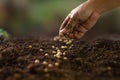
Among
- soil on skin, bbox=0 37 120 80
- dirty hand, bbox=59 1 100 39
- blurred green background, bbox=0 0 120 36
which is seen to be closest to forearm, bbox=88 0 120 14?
dirty hand, bbox=59 1 100 39

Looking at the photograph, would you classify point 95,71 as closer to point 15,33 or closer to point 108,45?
point 108,45

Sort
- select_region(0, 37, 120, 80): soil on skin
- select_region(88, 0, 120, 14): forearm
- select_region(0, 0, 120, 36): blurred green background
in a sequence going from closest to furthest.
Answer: select_region(0, 37, 120, 80): soil on skin < select_region(88, 0, 120, 14): forearm < select_region(0, 0, 120, 36): blurred green background

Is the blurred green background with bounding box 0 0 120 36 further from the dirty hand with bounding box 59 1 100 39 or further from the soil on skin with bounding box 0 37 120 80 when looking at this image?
the soil on skin with bounding box 0 37 120 80

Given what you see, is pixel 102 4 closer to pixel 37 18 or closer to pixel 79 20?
pixel 79 20

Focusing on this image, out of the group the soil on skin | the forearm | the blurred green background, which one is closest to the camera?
the soil on skin

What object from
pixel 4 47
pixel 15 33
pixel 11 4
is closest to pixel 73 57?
pixel 4 47

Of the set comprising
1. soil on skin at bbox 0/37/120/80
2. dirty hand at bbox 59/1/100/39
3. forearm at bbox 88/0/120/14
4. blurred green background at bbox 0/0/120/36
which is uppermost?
blurred green background at bbox 0/0/120/36
